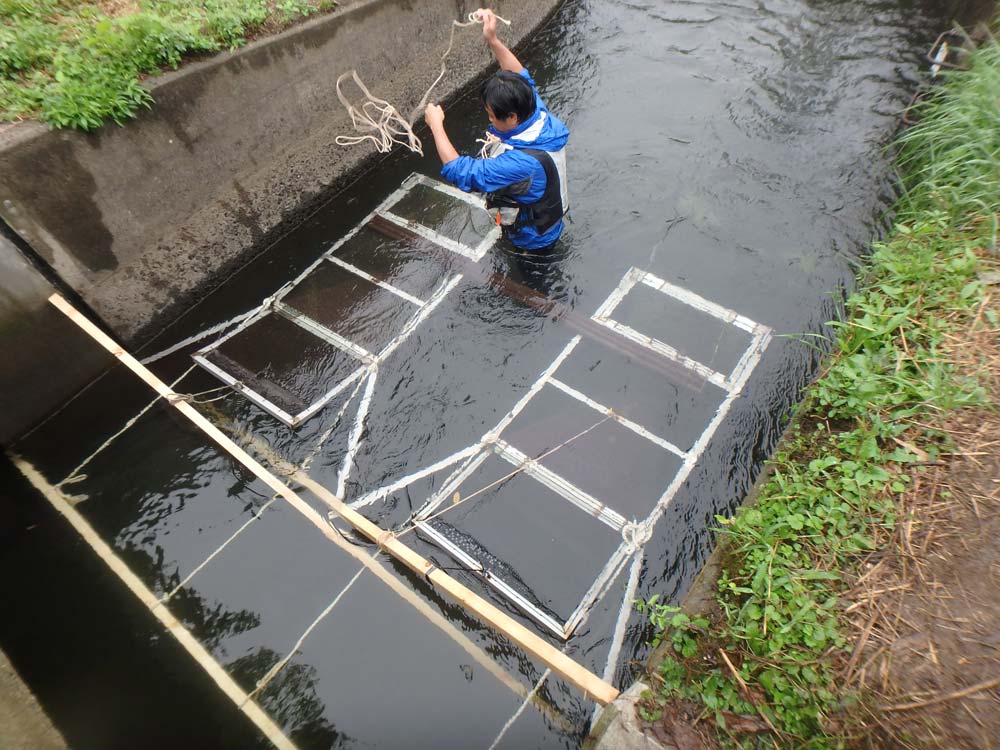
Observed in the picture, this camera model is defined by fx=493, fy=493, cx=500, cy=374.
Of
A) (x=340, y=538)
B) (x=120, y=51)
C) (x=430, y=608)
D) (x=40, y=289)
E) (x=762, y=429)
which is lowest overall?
(x=762, y=429)

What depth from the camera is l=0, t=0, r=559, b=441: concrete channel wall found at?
4.75 m

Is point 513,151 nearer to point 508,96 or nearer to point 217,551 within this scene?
point 508,96

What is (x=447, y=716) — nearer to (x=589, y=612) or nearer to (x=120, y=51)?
(x=589, y=612)

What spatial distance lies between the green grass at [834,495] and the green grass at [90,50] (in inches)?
261

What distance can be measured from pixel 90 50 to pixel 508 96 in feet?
14.0

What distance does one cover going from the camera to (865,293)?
4.58m

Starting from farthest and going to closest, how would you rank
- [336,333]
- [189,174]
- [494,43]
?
1. [336,333]
2. [189,174]
3. [494,43]

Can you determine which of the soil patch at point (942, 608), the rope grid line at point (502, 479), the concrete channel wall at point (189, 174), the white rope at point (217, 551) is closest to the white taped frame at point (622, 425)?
the rope grid line at point (502, 479)

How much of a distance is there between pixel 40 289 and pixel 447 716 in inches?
216

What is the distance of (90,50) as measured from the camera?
4887mm

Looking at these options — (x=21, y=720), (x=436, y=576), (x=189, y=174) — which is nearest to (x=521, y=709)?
(x=436, y=576)

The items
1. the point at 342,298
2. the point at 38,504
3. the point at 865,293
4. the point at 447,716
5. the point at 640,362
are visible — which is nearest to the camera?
the point at 447,716

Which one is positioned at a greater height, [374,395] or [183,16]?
[183,16]

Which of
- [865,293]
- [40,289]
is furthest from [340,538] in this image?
[865,293]
